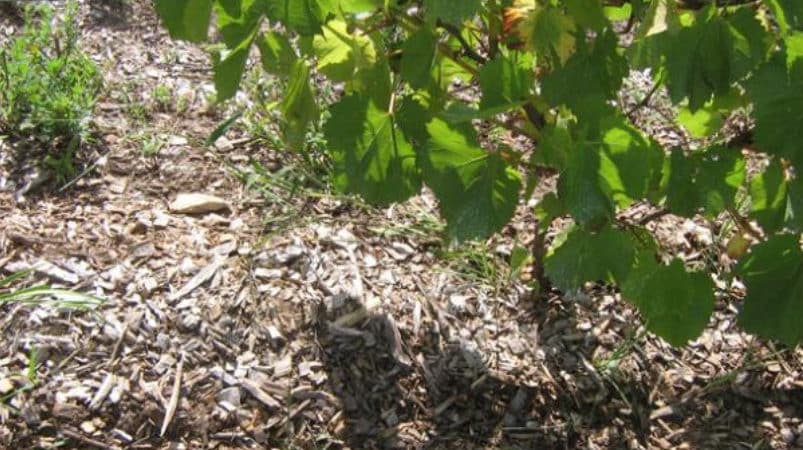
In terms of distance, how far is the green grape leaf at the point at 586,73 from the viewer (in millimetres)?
1552

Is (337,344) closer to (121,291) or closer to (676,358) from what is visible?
(121,291)

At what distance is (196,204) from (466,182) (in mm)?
1173

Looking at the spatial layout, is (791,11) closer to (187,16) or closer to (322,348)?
(187,16)

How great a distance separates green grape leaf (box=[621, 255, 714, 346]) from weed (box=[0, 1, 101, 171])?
162cm

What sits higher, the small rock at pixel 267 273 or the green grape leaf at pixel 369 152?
the green grape leaf at pixel 369 152

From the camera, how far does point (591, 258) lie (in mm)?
1656

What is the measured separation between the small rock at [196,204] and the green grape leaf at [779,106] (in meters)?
1.51

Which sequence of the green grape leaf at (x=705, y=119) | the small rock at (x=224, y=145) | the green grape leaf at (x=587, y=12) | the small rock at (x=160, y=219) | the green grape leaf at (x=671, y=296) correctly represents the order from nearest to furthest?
the green grape leaf at (x=587, y=12), the green grape leaf at (x=671, y=296), the green grape leaf at (x=705, y=119), the small rock at (x=160, y=219), the small rock at (x=224, y=145)

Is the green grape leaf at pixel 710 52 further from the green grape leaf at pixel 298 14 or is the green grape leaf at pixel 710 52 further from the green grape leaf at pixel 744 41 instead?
the green grape leaf at pixel 298 14

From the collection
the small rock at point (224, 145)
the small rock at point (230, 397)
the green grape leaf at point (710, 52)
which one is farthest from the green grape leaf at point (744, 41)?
the small rock at point (224, 145)

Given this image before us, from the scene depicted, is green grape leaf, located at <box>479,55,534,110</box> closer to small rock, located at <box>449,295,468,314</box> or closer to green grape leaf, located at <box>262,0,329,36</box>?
green grape leaf, located at <box>262,0,329,36</box>

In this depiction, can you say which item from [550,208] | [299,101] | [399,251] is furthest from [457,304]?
[299,101]

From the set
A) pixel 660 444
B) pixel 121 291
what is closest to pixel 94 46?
pixel 121 291

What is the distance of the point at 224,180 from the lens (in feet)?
8.59
